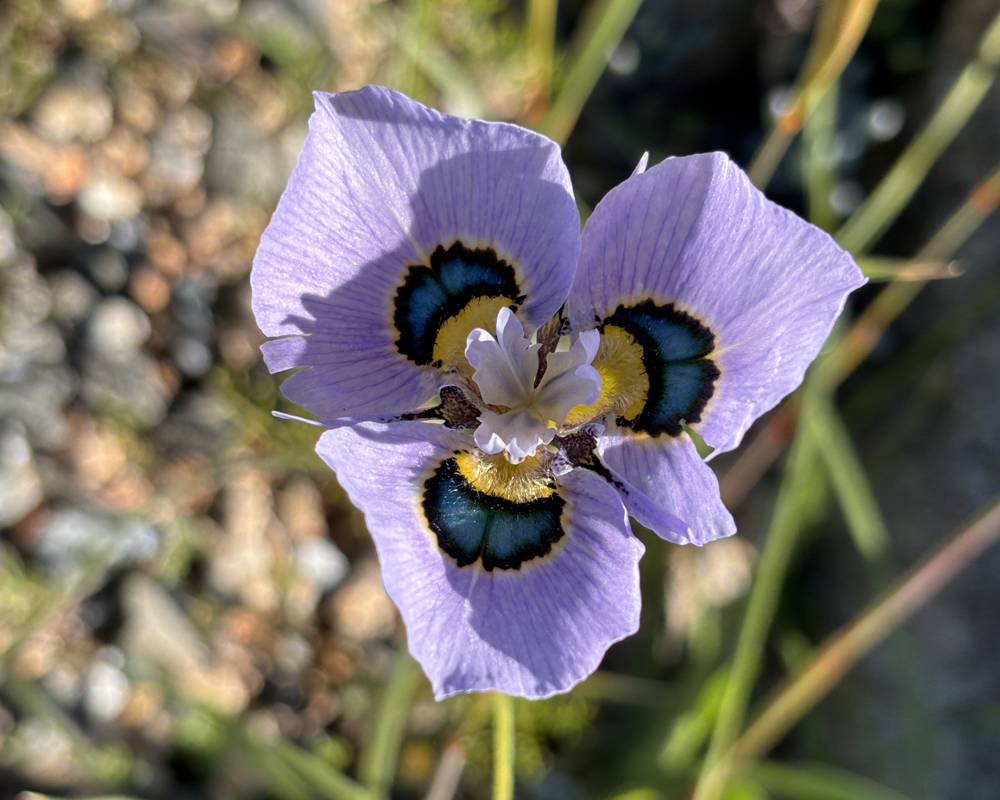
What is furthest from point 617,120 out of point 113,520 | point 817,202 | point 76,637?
point 76,637

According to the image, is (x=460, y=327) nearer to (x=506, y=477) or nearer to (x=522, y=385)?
(x=522, y=385)

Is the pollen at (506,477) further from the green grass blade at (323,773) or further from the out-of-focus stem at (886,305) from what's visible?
the out-of-focus stem at (886,305)

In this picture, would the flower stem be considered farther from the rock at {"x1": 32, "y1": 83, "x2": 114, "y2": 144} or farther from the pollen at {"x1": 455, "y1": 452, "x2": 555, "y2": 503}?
the rock at {"x1": 32, "y1": 83, "x2": 114, "y2": 144}

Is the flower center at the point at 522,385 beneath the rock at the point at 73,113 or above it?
above

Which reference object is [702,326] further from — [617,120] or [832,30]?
[617,120]

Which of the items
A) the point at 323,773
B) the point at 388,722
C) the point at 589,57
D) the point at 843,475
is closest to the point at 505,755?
the point at 388,722

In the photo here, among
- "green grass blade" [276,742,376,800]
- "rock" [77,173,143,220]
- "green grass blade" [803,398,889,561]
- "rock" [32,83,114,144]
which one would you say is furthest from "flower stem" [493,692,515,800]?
"rock" [32,83,114,144]

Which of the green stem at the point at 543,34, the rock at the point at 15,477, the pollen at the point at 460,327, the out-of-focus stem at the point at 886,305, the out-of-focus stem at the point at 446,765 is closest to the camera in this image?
the pollen at the point at 460,327

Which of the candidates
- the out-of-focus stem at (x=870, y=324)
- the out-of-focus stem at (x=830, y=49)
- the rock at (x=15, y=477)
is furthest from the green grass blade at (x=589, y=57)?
the rock at (x=15, y=477)
